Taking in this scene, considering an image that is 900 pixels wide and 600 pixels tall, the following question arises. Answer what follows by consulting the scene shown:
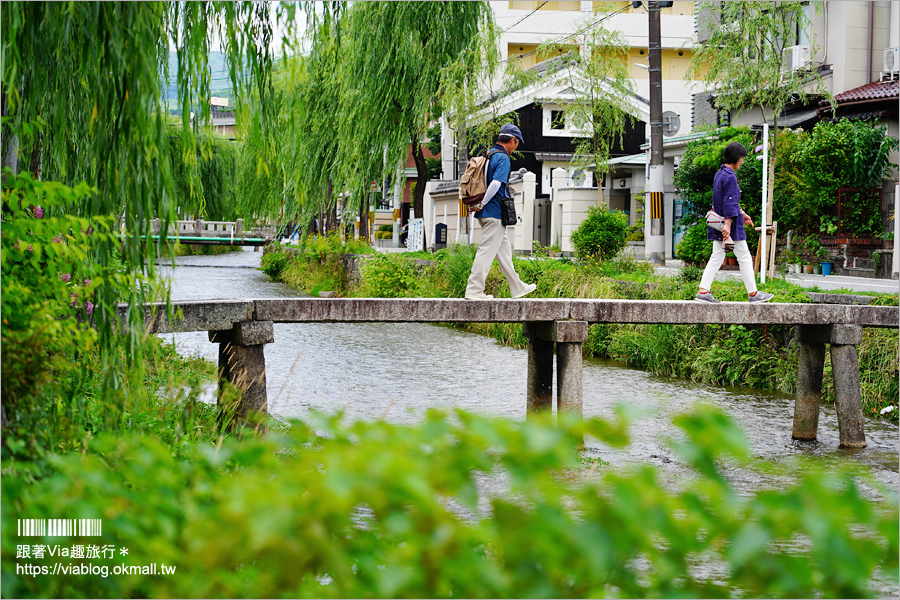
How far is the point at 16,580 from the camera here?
2.48 m

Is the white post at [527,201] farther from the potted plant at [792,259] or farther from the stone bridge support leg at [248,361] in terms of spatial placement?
the stone bridge support leg at [248,361]

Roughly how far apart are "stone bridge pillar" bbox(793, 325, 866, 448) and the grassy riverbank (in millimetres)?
1204

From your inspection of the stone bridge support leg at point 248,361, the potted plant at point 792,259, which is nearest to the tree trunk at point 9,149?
→ the stone bridge support leg at point 248,361

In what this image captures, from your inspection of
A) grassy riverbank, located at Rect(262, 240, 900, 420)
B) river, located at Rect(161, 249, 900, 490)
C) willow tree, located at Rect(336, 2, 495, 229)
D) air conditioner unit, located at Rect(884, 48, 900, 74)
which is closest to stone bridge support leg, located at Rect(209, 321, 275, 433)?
river, located at Rect(161, 249, 900, 490)

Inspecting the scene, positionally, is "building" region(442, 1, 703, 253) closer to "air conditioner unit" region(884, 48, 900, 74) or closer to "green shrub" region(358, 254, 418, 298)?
"green shrub" region(358, 254, 418, 298)

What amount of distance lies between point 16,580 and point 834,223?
18.1m

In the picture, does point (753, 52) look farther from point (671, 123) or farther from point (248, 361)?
point (671, 123)

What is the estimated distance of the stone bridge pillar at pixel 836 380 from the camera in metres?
8.48

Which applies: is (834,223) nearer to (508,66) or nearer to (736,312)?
(508,66)

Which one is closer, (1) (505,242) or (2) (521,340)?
(1) (505,242)

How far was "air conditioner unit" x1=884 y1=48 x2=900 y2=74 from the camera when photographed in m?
18.5

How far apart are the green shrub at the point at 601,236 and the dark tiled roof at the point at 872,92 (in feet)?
19.6

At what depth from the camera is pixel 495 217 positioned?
7.97 meters

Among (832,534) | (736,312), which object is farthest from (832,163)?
(832,534)
